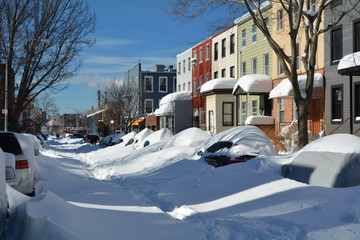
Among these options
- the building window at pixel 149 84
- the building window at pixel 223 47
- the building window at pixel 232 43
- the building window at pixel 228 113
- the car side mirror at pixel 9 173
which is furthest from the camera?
the building window at pixel 149 84

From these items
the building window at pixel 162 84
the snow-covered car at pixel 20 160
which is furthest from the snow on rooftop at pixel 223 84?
the building window at pixel 162 84

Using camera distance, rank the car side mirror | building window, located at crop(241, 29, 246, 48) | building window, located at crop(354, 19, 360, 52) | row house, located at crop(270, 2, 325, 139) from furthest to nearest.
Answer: building window, located at crop(241, 29, 246, 48) → row house, located at crop(270, 2, 325, 139) → building window, located at crop(354, 19, 360, 52) → the car side mirror

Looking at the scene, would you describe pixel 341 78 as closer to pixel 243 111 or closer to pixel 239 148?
pixel 239 148

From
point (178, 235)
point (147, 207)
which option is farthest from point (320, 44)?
point (178, 235)

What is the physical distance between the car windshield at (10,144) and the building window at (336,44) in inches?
711

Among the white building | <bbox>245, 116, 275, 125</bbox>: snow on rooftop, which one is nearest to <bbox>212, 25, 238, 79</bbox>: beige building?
the white building

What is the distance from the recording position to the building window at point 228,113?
37000 mm

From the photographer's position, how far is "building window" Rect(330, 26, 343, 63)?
76.9 feet

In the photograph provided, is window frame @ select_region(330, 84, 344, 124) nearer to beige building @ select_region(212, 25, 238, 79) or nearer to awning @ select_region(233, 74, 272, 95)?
awning @ select_region(233, 74, 272, 95)

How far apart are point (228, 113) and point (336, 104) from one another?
14.0 metres

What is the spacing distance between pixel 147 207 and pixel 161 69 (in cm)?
6163

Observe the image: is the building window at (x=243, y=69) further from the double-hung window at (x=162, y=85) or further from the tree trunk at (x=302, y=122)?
the double-hung window at (x=162, y=85)

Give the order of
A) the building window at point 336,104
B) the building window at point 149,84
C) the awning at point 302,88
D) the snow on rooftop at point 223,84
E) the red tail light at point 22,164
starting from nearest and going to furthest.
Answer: the red tail light at point 22,164, the building window at point 336,104, the awning at point 302,88, the snow on rooftop at point 223,84, the building window at point 149,84

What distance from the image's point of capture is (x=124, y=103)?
53406 mm
